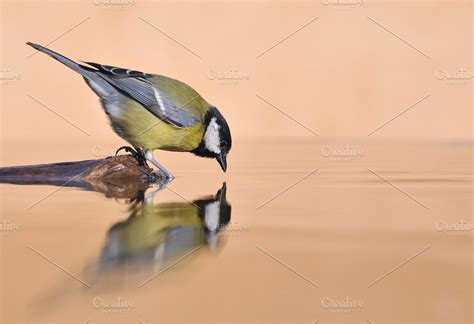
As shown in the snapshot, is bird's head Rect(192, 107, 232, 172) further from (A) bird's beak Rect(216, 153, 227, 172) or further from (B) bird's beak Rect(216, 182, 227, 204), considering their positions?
(B) bird's beak Rect(216, 182, 227, 204)

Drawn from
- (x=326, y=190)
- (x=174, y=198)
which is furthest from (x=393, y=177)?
(x=174, y=198)

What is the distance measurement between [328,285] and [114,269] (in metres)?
0.54

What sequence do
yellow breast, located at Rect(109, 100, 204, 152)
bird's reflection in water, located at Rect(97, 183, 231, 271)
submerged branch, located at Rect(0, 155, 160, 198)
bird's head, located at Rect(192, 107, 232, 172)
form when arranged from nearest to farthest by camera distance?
bird's reflection in water, located at Rect(97, 183, 231, 271), submerged branch, located at Rect(0, 155, 160, 198), yellow breast, located at Rect(109, 100, 204, 152), bird's head, located at Rect(192, 107, 232, 172)

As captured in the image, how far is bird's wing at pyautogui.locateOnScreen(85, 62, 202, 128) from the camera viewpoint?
154 inches

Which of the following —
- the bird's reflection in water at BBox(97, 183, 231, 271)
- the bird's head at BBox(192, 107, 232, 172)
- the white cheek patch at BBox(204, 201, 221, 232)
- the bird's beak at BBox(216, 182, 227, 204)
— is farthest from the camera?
the bird's head at BBox(192, 107, 232, 172)

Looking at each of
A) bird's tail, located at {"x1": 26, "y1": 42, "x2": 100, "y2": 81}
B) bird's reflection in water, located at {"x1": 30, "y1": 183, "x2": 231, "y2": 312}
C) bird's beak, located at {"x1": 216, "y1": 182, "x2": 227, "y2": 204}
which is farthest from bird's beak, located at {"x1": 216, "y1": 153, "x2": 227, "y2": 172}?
bird's reflection in water, located at {"x1": 30, "y1": 183, "x2": 231, "y2": 312}

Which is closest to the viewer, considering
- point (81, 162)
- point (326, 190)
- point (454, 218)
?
point (454, 218)

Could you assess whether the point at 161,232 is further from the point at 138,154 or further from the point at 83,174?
the point at 138,154

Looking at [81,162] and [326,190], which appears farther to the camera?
[81,162]

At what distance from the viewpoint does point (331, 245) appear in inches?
84.2

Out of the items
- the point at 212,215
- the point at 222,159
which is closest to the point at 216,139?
the point at 222,159

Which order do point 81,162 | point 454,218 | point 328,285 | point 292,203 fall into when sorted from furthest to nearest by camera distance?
point 81,162 → point 292,203 → point 454,218 → point 328,285

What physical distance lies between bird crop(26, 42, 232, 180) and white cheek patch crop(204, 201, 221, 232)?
1037mm

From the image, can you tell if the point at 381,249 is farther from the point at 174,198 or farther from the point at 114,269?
the point at 174,198
